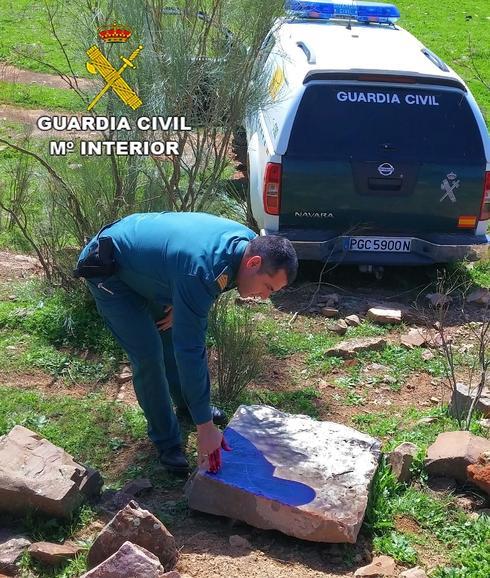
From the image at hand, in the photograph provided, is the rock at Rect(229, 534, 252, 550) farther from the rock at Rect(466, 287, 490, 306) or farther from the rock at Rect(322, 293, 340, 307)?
the rock at Rect(466, 287, 490, 306)

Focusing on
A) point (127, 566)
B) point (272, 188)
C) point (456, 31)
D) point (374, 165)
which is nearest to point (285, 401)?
point (272, 188)

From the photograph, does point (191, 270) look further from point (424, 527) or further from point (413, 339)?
point (413, 339)

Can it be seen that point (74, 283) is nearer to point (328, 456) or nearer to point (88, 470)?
point (88, 470)

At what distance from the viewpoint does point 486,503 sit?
12.7 ft

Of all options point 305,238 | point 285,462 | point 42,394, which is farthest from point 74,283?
point 285,462

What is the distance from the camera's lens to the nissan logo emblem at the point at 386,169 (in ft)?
21.2

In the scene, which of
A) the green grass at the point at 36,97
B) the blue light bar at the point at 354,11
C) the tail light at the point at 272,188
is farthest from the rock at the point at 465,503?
the green grass at the point at 36,97

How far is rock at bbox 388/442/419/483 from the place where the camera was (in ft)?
13.1

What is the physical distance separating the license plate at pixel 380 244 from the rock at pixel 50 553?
379 centimetres

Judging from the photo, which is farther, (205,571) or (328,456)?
(328,456)

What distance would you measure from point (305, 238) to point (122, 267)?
2.90 metres


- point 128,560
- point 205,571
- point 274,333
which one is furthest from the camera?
point 274,333

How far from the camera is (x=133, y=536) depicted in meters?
3.26

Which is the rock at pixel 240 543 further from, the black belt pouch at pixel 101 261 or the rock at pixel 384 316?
the rock at pixel 384 316
